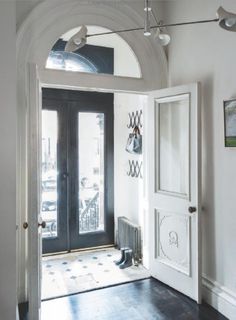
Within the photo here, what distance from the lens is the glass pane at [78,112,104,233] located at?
4219 mm

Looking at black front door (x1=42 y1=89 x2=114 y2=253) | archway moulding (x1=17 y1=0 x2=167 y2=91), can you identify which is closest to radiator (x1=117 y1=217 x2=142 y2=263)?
black front door (x1=42 y1=89 x2=114 y2=253)

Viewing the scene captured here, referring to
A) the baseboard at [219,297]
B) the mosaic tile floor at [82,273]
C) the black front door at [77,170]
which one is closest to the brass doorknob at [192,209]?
the baseboard at [219,297]

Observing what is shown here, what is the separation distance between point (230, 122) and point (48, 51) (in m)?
1.81

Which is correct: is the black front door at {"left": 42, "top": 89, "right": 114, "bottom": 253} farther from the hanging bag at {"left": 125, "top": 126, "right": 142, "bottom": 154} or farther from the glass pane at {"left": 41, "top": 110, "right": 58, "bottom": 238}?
the hanging bag at {"left": 125, "top": 126, "right": 142, "bottom": 154}

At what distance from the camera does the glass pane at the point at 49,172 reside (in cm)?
401

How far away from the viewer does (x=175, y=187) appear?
293 cm

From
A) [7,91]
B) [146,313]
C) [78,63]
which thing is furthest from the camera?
[78,63]

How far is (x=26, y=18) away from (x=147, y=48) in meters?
1.29

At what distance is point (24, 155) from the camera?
2.64 m

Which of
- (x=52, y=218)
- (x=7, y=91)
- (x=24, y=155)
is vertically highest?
(x=7, y=91)

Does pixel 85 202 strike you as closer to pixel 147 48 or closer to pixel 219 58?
pixel 147 48

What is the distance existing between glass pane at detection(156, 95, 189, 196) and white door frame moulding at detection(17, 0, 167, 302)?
40cm

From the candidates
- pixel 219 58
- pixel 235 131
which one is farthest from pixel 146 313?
pixel 219 58

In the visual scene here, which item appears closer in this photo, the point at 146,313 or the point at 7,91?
the point at 7,91
